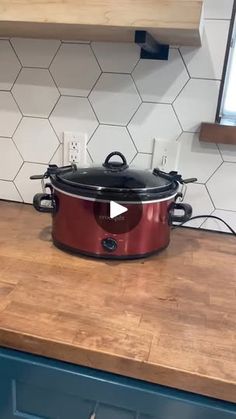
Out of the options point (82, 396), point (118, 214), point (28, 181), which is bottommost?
point (82, 396)

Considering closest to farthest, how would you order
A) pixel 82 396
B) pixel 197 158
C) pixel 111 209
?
pixel 82 396
pixel 111 209
pixel 197 158

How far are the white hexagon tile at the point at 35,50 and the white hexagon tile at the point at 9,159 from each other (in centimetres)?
25

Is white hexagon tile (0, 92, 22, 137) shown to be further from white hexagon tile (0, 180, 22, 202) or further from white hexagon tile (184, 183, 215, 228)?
white hexagon tile (184, 183, 215, 228)

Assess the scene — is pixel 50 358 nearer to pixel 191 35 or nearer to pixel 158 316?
pixel 158 316

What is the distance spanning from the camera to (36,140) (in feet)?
3.82

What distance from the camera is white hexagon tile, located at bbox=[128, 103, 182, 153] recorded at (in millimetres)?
1049

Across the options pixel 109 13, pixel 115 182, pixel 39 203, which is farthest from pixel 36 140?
pixel 109 13

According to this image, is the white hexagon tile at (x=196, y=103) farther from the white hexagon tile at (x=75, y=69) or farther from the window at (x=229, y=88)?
the white hexagon tile at (x=75, y=69)

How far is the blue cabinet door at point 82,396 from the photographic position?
1.99ft

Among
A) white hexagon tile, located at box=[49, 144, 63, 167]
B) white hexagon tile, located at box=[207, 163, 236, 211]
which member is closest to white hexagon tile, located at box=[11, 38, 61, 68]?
white hexagon tile, located at box=[49, 144, 63, 167]

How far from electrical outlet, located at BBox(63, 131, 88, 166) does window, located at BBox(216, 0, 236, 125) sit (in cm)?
40

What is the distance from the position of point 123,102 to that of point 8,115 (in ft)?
1.22

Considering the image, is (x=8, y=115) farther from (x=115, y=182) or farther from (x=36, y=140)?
(x=115, y=182)

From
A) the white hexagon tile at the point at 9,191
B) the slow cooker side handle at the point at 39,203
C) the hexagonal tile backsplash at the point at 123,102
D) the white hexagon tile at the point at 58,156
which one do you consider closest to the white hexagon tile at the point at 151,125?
the hexagonal tile backsplash at the point at 123,102
